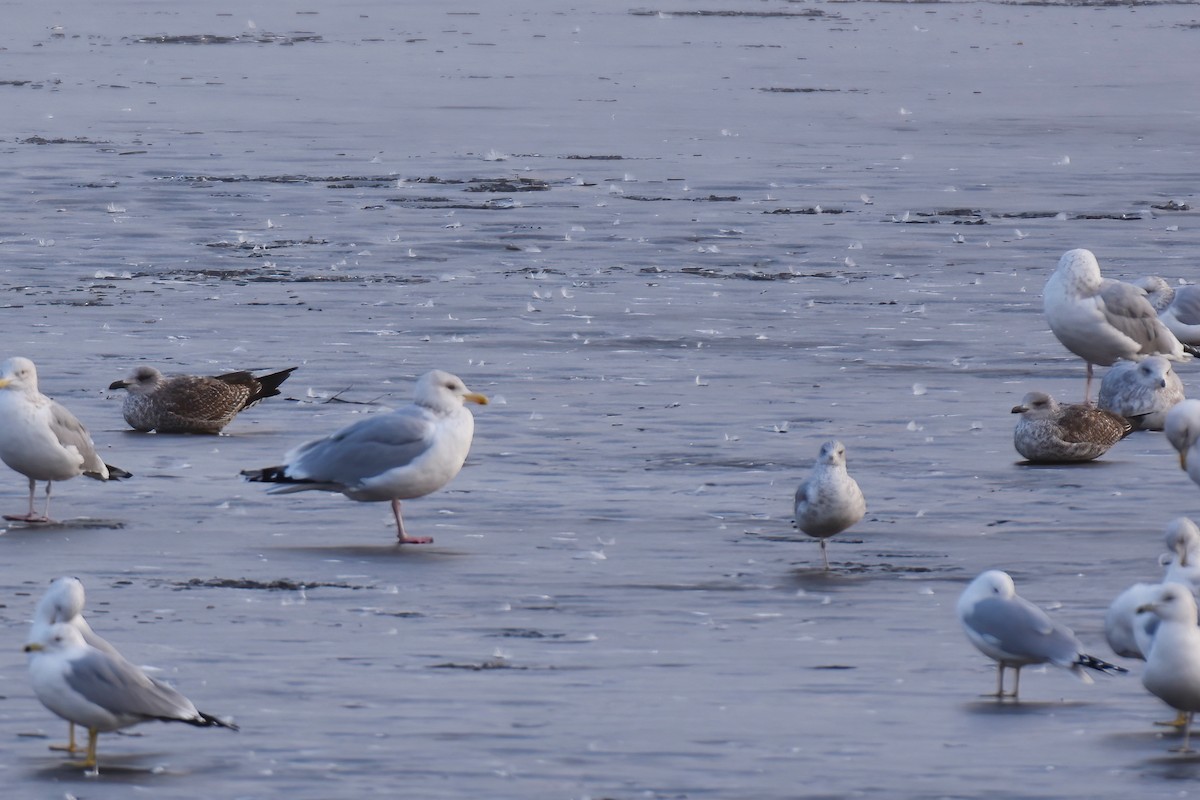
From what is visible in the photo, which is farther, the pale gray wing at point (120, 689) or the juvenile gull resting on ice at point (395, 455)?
the juvenile gull resting on ice at point (395, 455)

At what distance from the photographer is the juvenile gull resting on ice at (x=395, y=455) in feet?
37.5

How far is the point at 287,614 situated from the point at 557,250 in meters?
12.4

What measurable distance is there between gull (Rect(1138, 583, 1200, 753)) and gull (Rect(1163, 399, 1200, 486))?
364 cm

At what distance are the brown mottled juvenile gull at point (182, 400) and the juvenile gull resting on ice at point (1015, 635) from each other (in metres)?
6.09

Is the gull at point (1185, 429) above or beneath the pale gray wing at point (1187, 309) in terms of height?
beneath

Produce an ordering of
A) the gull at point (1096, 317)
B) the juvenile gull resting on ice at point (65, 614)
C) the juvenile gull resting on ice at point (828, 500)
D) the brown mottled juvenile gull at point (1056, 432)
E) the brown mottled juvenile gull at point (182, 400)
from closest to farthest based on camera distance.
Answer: the juvenile gull resting on ice at point (65, 614) < the juvenile gull resting on ice at point (828, 500) < the brown mottled juvenile gull at point (1056, 432) < the brown mottled juvenile gull at point (182, 400) < the gull at point (1096, 317)

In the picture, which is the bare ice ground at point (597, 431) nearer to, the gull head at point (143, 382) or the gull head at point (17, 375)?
the gull head at point (143, 382)

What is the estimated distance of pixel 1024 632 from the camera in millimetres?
8648

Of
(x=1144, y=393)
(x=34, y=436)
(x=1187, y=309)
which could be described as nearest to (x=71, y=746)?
(x=34, y=436)

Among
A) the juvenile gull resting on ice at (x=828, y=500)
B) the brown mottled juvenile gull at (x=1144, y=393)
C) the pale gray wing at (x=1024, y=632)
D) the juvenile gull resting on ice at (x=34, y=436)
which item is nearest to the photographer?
the pale gray wing at (x=1024, y=632)

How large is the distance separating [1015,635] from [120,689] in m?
2.95

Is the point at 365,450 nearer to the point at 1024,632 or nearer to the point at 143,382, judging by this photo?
the point at 143,382

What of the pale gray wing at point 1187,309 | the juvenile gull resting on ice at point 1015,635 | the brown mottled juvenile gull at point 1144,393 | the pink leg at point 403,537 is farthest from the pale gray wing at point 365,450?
the pale gray wing at point 1187,309

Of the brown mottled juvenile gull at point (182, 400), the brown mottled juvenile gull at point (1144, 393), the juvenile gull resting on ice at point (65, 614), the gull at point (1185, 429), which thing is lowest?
the juvenile gull resting on ice at point (65, 614)
